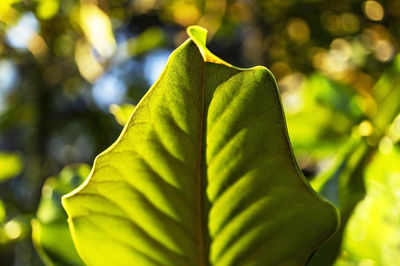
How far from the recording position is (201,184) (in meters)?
0.34

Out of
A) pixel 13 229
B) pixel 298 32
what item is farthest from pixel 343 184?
pixel 298 32

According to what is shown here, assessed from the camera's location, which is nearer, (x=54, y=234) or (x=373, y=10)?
(x=54, y=234)

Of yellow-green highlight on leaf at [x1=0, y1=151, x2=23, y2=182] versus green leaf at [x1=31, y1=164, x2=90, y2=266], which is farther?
yellow-green highlight on leaf at [x1=0, y1=151, x2=23, y2=182]

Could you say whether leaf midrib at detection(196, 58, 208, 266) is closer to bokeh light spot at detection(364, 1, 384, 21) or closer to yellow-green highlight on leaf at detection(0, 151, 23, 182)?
yellow-green highlight on leaf at detection(0, 151, 23, 182)

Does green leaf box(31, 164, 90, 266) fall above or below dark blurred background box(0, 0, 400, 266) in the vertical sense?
above

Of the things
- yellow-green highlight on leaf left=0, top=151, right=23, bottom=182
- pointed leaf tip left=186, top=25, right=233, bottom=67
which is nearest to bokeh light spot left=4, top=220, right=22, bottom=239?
yellow-green highlight on leaf left=0, top=151, right=23, bottom=182

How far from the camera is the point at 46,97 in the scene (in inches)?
64.2

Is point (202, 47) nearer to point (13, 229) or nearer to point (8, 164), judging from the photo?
point (13, 229)

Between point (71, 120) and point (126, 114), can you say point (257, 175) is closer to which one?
point (126, 114)

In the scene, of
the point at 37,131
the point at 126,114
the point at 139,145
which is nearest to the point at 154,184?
the point at 139,145

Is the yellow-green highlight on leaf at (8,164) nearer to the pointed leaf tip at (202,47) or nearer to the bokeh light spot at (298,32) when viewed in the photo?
the pointed leaf tip at (202,47)

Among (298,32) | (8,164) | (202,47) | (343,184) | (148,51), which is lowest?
(298,32)

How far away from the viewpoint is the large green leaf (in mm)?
308

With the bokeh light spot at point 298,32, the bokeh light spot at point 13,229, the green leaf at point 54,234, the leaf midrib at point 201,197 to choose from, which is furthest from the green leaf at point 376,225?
the bokeh light spot at point 298,32
